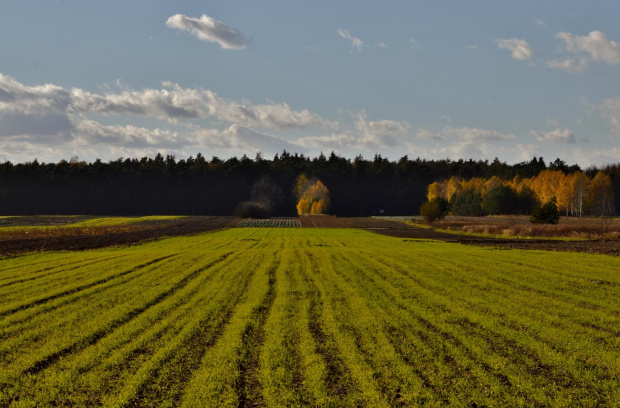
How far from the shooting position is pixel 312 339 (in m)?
14.2

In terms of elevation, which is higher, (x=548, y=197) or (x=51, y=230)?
(x=548, y=197)

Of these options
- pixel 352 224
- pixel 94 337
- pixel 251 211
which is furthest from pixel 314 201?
pixel 94 337

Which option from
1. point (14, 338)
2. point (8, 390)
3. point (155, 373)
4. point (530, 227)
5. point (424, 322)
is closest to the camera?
point (8, 390)

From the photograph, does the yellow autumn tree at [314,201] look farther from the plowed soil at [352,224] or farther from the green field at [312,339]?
the green field at [312,339]

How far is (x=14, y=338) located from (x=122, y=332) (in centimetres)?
334

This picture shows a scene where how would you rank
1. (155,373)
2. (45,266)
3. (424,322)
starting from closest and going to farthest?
1. (155,373)
2. (424,322)
3. (45,266)

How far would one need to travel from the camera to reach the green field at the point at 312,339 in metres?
10.5

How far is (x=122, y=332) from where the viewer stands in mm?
15195

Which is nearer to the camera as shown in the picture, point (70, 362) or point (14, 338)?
point (70, 362)

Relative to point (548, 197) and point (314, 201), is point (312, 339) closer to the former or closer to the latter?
point (548, 197)

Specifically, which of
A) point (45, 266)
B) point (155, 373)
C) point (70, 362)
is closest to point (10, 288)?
point (45, 266)

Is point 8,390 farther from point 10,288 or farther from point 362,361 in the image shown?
point 10,288

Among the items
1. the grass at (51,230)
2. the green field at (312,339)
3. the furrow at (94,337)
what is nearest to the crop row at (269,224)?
the grass at (51,230)

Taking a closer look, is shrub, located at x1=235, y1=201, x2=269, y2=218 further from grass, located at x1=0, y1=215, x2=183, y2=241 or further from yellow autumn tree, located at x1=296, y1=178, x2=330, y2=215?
grass, located at x1=0, y1=215, x2=183, y2=241
